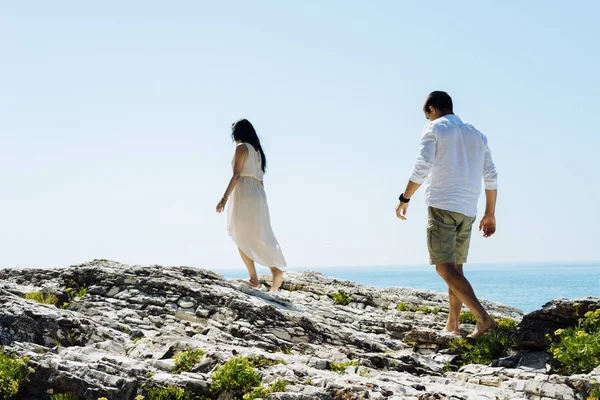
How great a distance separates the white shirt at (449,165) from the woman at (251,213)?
451 cm

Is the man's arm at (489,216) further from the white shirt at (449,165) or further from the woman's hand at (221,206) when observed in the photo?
the woman's hand at (221,206)

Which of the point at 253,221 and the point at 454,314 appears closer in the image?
the point at 454,314

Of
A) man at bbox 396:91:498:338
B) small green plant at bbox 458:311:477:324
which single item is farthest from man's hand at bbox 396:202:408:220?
small green plant at bbox 458:311:477:324

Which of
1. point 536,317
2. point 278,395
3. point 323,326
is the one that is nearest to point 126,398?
point 278,395

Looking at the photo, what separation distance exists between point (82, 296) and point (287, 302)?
12.4ft

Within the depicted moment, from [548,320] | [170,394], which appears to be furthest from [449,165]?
[170,394]

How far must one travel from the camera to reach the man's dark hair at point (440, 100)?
10.5 meters

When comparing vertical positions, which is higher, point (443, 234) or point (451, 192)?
point (451, 192)

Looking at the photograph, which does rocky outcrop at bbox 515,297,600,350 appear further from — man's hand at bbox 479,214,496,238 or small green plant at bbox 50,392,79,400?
small green plant at bbox 50,392,79,400

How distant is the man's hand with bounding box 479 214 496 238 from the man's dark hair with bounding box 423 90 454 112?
6.19 feet

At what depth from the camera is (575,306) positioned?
30.5 feet

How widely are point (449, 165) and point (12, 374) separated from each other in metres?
6.71

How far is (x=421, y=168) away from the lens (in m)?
9.91

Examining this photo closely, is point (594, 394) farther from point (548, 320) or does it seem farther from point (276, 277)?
point (276, 277)
